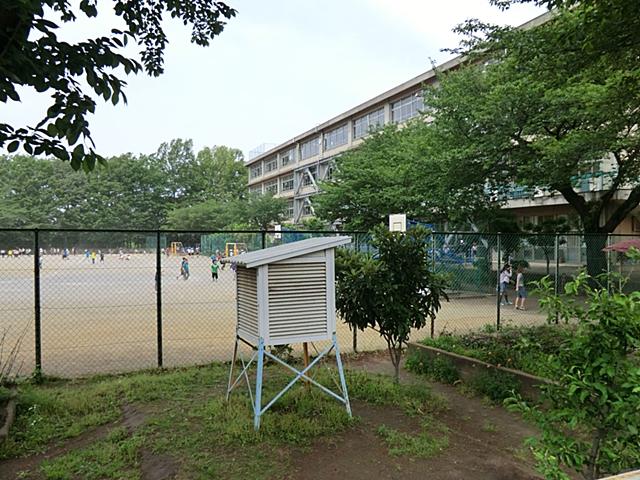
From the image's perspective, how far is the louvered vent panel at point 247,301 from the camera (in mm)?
4820

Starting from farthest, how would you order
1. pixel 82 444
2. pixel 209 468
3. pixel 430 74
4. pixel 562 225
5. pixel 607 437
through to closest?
pixel 430 74
pixel 562 225
pixel 82 444
pixel 209 468
pixel 607 437

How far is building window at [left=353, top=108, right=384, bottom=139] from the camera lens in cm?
4234

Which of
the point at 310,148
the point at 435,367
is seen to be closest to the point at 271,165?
the point at 310,148

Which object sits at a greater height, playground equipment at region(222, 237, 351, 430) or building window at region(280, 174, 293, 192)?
building window at region(280, 174, 293, 192)

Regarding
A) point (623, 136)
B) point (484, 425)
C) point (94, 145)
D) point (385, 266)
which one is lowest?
point (484, 425)

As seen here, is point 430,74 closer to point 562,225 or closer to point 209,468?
point 562,225

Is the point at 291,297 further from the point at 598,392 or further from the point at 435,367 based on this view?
the point at 435,367

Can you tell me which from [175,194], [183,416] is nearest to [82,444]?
[183,416]

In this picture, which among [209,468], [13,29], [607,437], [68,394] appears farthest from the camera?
[68,394]

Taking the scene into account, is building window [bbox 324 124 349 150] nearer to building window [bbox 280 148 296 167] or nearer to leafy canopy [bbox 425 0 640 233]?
building window [bbox 280 148 296 167]

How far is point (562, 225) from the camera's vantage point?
23.6 meters

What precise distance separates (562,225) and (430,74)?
16.3 m

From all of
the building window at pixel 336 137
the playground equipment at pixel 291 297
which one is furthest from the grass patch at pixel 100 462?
the building window at pixel 336 137

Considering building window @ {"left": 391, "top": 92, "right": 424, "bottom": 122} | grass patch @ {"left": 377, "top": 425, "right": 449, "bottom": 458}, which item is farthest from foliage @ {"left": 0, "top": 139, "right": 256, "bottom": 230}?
grass patch @ {"left": 377, "top": 425, "right": 449, "bottom": 458}
